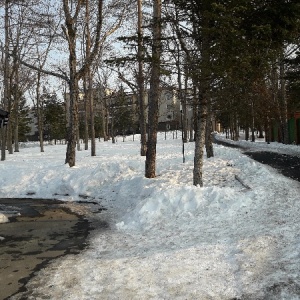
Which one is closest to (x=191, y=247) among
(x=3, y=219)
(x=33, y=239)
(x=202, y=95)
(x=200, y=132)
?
(x=33, y=239)

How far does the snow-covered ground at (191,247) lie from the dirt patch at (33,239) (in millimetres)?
265

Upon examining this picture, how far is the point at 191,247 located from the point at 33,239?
326 centimetres

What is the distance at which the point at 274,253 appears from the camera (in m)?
5.32

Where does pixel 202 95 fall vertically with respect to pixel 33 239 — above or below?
above

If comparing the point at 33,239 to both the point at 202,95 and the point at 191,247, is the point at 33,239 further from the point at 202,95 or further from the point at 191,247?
the point at 202,95

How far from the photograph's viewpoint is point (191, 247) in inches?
240

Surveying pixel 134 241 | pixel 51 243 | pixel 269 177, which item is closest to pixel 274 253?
pixel 134 241

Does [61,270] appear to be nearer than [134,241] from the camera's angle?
Yes

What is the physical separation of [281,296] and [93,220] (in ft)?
18.8

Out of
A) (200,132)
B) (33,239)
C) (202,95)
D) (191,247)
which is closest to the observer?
(191,247)

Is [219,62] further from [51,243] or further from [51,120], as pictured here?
[51,120]

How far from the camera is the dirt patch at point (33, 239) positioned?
5.40 m

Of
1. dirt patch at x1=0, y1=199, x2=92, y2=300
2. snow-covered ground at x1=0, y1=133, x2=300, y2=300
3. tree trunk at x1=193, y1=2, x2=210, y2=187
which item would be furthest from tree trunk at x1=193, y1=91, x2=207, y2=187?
dirt patch at x1=0, y1=199, x2=92, y2=300

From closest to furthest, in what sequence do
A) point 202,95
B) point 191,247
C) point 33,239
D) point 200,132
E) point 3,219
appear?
point 191,247 < point 33,239 < point 3,219 < point 202,95 < point 200,132
